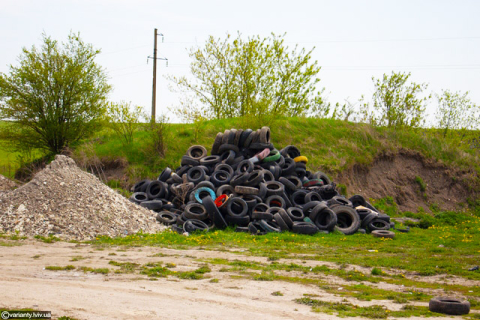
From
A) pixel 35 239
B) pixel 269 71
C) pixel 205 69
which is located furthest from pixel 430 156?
pixel 35 239

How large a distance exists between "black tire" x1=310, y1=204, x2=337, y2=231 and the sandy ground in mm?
7638

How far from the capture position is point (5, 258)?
11.3 m

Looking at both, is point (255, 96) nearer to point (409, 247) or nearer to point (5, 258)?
point (409, 247)

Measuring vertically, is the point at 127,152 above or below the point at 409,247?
above

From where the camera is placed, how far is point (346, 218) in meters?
18.8

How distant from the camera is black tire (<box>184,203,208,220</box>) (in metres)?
17.6

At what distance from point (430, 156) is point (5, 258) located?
29370 mm

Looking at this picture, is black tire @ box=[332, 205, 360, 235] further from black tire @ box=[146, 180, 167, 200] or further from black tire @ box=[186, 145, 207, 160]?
black tire @ box=[186, 145, 207, 160]

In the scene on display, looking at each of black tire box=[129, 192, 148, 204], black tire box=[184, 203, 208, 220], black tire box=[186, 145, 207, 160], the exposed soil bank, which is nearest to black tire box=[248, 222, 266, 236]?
black tire box=[184, 203, 208, 220]

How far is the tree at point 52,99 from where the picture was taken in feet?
96.6

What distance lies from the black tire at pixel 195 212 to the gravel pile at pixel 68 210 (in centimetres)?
124

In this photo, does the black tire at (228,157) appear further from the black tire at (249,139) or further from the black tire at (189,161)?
the black tire at (189,161)

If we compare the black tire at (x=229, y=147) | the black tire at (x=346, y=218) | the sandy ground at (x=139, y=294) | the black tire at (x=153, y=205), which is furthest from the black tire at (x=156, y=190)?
the sandy ground at (x=139, y=294)

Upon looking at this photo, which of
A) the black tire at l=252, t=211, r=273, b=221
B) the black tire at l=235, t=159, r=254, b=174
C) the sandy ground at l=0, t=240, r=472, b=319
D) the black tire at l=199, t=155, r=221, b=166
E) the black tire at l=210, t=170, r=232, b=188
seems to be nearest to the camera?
the sandy ground at l=0, t=240, r=472, b=319
